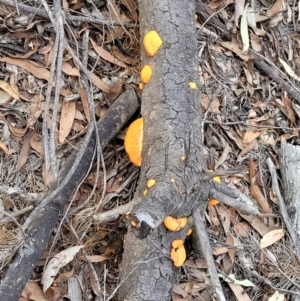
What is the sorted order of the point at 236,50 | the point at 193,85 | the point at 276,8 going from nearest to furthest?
the point at 193,85 → the point at 236,50 → the point at 276,8

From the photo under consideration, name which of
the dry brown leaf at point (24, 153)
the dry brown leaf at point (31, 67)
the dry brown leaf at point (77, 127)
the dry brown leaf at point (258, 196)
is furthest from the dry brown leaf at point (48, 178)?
the dry brown leaf at point (258, 196)

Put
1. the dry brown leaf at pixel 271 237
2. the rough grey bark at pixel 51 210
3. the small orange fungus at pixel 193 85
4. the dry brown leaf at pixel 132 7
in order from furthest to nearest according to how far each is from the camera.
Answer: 1. the dry brown leaf at pixel 132 7
2. the dry brown leaf at pixel 271 237
3. the small orange fungus at pixel 193 85
4. the rough grey bark at pixel 51 210

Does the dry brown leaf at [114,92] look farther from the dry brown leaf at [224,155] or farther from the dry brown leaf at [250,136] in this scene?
the dry brown leaf at [250,136]

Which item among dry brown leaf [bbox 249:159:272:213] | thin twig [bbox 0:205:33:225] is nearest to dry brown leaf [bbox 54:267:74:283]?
thin twig [bbox 0:205:33:225]

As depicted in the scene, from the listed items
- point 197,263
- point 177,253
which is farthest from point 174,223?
point 197,263

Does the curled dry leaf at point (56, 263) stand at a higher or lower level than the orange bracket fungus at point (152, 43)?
lower

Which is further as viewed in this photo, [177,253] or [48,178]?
[48,178]

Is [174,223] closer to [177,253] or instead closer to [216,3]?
[177,253]
